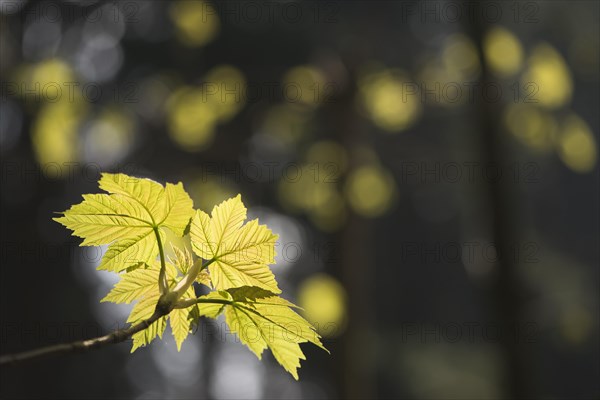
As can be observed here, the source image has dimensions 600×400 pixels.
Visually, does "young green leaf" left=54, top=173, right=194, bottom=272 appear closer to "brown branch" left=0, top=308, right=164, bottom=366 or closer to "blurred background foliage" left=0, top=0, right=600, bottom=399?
"brown branch" left=0, top=308, right=164, bottom=366

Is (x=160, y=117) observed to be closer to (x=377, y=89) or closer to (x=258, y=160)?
(x=377, y=89)

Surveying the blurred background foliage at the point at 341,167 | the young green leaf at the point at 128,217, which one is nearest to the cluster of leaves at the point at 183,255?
the young green leaf at the point at 128,217

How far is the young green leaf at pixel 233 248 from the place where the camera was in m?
0.58

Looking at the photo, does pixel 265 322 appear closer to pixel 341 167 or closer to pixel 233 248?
pixel 233 248

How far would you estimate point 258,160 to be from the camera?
6789 millimetres

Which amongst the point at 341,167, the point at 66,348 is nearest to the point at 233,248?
the point at 66,348

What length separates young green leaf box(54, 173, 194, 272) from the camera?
1.83 ft

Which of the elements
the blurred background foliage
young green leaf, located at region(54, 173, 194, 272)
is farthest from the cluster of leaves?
the blurred background foliage

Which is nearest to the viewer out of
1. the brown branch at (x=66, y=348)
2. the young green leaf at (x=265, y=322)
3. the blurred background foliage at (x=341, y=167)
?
the brown branch at (x=66, y=348)

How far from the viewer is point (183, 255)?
0.60 meters

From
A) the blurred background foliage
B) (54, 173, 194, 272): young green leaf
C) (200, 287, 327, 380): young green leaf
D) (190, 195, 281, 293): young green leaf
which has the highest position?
(54, 173, 194, 272): young green leaf

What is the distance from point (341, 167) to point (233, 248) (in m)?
2.94

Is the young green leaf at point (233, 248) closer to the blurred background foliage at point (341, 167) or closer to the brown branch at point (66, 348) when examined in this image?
the brown branch at point (66, 348)

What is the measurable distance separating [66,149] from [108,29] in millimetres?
4873
